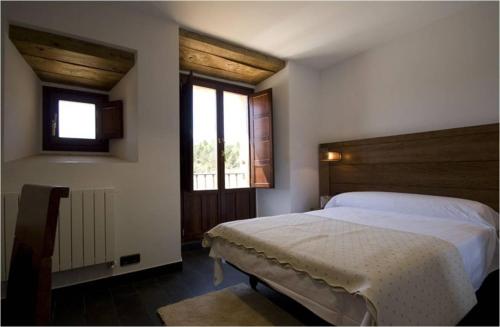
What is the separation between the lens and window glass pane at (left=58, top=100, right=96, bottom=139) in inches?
118

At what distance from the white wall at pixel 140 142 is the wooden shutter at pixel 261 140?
1.40 metres

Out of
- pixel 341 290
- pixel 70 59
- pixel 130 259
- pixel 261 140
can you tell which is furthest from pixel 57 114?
pixel 341 290

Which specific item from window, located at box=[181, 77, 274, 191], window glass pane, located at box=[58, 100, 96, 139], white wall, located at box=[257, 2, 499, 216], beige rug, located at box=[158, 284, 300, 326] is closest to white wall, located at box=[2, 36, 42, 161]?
window glass pane, located at box=[58, 100, 96, 139]

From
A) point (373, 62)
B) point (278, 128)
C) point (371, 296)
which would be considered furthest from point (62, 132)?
point (373, 62)

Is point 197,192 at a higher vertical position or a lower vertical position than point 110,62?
lower

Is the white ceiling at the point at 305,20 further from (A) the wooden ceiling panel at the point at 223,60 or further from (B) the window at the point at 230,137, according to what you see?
(B) the window at the point at 230,137

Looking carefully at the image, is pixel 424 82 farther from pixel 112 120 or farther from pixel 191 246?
pixel 112 120

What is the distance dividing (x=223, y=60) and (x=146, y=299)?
276 cm

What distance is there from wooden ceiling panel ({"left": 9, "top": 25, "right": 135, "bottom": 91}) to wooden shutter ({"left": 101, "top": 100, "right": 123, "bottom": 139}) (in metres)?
0.33

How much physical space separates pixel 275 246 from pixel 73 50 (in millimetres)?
2496

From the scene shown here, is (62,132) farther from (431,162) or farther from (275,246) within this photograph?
(431,162)

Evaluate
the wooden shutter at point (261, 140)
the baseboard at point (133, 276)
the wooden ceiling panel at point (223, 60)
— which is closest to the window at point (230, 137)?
the wooden shutter at point (261, 140)

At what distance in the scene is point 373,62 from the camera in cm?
318

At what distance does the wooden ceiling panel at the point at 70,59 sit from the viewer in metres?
2.13
